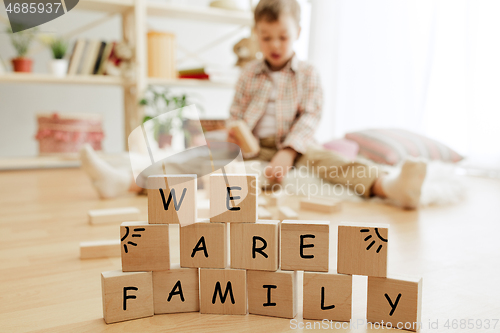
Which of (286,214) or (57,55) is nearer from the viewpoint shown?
(286,214)

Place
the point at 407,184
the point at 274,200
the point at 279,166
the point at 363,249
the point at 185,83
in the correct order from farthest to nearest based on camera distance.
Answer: the point at 185,83
the point at 279,166
the point at 274,200
the point at 407,184
the point at 363,249

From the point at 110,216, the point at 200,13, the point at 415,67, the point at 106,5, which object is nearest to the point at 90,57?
the point at 106,5

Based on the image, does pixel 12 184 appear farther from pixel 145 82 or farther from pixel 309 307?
pixel 309 307

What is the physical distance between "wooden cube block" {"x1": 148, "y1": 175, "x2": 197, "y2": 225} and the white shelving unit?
65.9 inches

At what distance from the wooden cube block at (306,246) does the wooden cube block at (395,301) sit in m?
0.07

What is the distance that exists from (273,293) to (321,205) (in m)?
0.66

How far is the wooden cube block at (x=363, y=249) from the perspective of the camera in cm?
53

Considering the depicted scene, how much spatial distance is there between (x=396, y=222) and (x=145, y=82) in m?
1.58

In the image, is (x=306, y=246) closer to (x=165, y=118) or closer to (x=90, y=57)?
(x=165, y=118)

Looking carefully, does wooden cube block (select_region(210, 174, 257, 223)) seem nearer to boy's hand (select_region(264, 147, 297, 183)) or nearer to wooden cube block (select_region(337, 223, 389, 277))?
wooden cube block (select_region(337, 223, 389, 277))

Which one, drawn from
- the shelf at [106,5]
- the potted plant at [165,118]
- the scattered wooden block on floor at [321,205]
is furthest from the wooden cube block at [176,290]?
the shelf at [106,5]

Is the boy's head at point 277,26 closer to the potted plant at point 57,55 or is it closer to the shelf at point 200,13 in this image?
the shelf at point 200,13

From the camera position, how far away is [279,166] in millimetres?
1530

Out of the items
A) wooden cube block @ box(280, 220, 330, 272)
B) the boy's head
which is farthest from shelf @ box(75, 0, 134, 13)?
wooden cube block @ box(280, 220, 330, 272)
